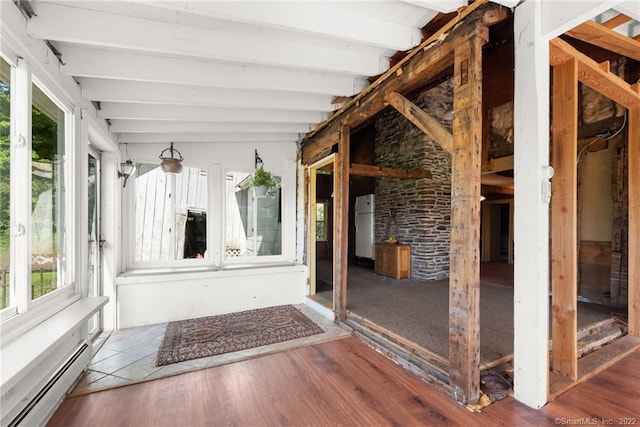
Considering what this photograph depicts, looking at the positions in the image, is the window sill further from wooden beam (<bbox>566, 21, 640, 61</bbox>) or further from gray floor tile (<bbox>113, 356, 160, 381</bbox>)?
wooden beam (<bbox>566, 21, 640, 61</bbox>)

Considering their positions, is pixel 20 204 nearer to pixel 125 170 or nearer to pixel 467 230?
pixel 125 170

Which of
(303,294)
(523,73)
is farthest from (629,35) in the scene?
(303,294)

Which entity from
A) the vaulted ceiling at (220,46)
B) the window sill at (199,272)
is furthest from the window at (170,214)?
the vaulted ceiling at (220,46)

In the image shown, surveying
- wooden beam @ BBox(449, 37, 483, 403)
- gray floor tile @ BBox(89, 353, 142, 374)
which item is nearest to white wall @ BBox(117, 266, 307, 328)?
gray floor tile @ BBox(89, 353, 142, 374)

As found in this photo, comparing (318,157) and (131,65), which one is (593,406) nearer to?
(318,157)

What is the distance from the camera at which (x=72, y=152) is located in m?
2.36

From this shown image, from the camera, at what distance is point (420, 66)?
2340mm

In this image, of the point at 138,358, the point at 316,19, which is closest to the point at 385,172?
the point at 316,19

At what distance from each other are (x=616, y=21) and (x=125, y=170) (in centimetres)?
528

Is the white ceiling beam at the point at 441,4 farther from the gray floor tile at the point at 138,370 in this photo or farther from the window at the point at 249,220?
the gray floor tile at the point at 138,370

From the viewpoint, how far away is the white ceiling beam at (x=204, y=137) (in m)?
3.72

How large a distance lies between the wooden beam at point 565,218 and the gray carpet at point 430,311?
44 cm

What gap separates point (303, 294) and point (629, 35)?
184 inches

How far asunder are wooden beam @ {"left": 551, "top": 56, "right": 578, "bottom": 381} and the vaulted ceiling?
77 cm
